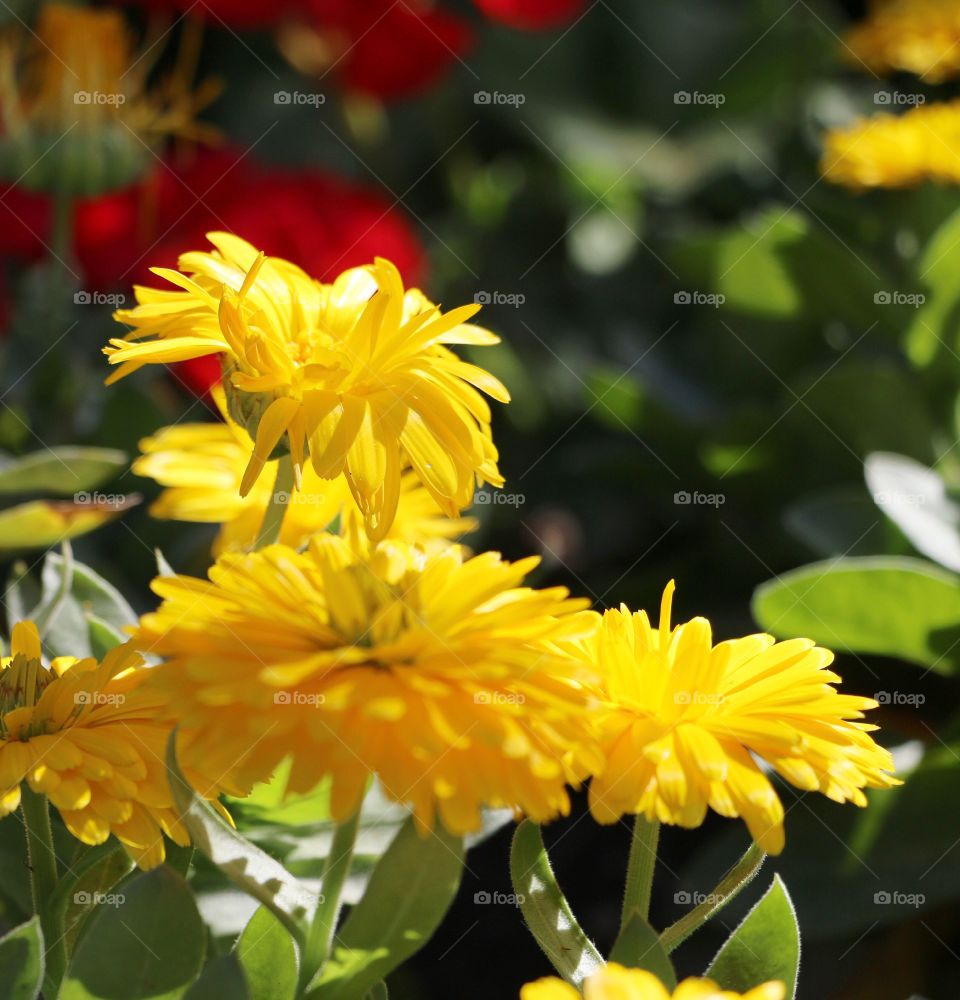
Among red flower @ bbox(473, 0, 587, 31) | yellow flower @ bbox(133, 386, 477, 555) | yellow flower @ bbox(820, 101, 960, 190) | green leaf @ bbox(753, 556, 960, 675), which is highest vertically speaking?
yellow flower @ bbox(820, 101, 960, 190)

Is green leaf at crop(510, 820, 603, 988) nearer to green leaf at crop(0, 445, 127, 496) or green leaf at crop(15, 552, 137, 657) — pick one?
green leaf at crop(15, 552, 137, 657)

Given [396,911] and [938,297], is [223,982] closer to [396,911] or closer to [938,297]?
[396,911]

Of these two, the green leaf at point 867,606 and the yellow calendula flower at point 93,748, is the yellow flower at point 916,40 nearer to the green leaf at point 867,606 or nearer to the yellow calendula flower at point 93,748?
the green leaf at point 867,606

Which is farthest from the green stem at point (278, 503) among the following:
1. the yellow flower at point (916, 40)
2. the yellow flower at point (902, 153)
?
the yellow flower at point (916, 40)

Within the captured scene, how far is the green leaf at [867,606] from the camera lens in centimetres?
66

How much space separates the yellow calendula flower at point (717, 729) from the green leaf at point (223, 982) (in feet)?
0.35

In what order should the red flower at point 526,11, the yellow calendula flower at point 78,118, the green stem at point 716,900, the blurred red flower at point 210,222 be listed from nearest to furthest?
the green stem at point 716,900, the yellow calendula flower at point 78,118, the blurred red flower at point 210,222, the red flower at point 526,11

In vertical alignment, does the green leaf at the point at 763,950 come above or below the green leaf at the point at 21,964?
above

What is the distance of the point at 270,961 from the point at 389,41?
0.91 meters

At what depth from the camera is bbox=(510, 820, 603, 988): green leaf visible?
1.34ft

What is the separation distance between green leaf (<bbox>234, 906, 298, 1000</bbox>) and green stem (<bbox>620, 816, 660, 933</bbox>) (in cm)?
11

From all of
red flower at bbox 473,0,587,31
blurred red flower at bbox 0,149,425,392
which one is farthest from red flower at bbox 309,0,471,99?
blurred red flower at bbox 0,149,425,392

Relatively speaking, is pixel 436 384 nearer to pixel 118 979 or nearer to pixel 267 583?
pixel 267 583

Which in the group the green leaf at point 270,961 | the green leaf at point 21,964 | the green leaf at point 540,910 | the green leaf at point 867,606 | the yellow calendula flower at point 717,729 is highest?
the yellow calendula flower at point 717,729
